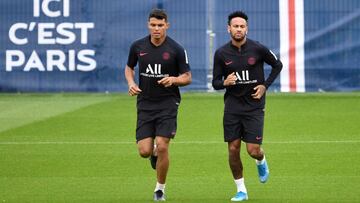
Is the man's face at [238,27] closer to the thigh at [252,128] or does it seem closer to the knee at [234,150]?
the thigh at [252,128]

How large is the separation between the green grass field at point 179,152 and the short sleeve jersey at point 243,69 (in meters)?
1.15

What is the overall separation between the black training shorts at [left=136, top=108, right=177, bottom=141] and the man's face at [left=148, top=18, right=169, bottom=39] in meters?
0.84

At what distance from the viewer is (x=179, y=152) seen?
1842 centimetres

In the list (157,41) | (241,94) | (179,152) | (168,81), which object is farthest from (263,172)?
(179,152)

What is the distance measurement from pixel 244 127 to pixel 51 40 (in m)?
15.4

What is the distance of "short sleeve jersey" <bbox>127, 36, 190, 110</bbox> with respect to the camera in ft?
44.3

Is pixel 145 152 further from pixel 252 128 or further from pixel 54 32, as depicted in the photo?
pixel 54 32

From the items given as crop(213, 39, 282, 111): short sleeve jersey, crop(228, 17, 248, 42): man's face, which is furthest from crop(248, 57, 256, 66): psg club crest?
crop(228, 17, 248, 42): man's face

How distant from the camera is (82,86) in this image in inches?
1135

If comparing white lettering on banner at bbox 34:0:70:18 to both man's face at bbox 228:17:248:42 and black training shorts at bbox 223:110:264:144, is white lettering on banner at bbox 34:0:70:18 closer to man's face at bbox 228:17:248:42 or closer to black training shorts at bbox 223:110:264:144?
black training shorts at bbox 223:110:264:144

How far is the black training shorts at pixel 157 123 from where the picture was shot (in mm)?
13469

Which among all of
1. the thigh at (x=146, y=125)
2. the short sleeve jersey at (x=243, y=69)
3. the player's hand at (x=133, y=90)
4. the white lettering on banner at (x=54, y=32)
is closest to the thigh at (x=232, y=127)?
the short sleeve jersey at (x=243, y=69)

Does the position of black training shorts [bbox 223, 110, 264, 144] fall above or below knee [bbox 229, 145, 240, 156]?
above

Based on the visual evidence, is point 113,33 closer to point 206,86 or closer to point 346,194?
point 206,86
